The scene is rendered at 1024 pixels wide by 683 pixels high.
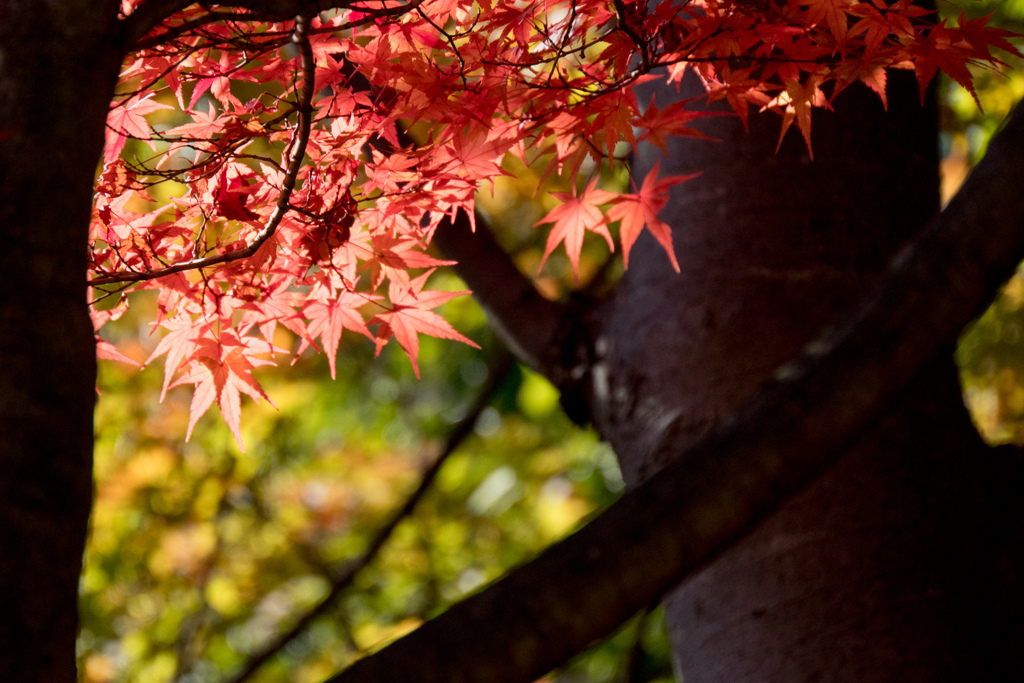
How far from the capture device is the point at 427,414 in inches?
129

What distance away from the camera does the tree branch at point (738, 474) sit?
0.49 meters

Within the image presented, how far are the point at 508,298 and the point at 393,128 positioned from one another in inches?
20.5

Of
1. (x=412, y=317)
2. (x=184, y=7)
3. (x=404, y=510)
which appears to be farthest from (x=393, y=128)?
(x=404, y=510)

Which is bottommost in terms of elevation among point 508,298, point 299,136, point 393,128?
point 508,298

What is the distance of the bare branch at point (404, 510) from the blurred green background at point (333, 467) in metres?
0.02

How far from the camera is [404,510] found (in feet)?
8.99

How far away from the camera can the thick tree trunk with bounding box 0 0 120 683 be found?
420 mm

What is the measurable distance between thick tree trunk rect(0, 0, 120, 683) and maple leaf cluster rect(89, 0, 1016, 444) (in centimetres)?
30

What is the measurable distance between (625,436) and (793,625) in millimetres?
380

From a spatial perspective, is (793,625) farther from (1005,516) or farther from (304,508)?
(304,508)

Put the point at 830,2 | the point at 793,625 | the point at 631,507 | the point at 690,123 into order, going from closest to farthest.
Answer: the point at 631,507, the point at 830,2, the point at 793,625, the point at 690,123

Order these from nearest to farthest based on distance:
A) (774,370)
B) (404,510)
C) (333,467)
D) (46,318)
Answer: (46,318)
(774,370)
(404,510)
(333,467)

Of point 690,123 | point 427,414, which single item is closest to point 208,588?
point 427,414

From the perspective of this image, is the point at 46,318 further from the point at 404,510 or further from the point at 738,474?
the point at 404,510
